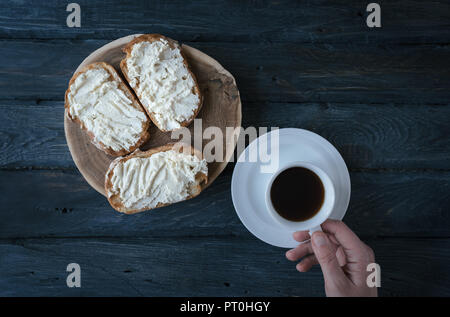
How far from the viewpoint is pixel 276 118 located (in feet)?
3.77

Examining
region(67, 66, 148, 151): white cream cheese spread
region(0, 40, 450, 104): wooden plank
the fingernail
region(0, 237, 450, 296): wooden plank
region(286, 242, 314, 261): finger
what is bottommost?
region(0, 237, 450, 296): wooden plank

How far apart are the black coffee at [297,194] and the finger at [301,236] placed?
0.14 ft

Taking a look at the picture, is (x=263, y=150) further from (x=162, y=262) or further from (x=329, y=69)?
(x=162, y=262)

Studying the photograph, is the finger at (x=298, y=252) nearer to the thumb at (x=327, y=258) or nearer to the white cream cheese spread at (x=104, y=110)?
the thumb at (x=327, y=258)

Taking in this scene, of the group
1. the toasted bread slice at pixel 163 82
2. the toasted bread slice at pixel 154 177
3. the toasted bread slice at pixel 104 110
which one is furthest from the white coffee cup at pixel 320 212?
the toasted bread slice at pixel 104 110

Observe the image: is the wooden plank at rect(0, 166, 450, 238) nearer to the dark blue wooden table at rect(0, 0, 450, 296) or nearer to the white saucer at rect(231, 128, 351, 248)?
the dark blue wooden table at rect(0, 0, 450, 296)

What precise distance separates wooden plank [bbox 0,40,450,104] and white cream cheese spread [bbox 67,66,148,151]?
0.54ft

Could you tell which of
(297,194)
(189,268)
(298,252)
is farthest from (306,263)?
(189,268)

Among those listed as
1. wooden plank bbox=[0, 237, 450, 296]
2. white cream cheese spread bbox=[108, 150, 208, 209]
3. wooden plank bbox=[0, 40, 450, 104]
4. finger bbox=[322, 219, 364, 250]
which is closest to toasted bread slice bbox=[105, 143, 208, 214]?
white cream cheese spread bbox=[108, 150, 208, 209]

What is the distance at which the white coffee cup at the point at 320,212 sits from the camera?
3.13 feet

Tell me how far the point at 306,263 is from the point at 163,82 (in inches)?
31.2

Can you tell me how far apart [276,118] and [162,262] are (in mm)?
668

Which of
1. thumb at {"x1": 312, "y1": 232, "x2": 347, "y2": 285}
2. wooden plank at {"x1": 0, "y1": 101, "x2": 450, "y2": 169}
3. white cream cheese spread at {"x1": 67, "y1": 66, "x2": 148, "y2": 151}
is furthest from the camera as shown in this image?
wooden plank at {"x1": 0, "y1": 101, "x2": 450, "y2": 169}

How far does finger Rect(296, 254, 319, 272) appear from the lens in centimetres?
112
